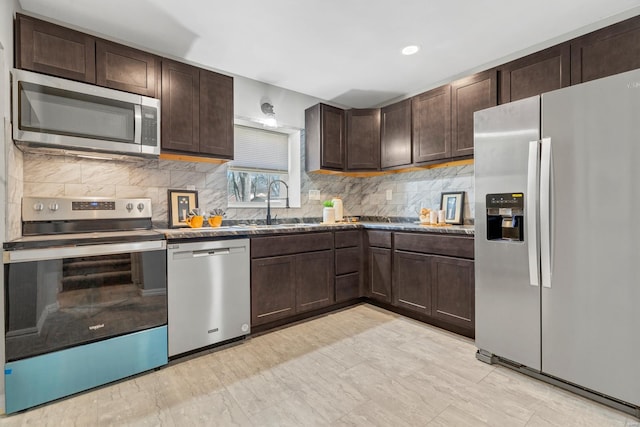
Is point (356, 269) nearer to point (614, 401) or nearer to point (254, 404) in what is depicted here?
point (254, 404)

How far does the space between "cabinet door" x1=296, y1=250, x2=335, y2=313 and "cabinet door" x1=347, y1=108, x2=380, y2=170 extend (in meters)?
1.25

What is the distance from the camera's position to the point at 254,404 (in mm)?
1681

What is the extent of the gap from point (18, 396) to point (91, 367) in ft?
1.04

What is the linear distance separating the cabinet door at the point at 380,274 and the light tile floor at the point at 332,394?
76 cm

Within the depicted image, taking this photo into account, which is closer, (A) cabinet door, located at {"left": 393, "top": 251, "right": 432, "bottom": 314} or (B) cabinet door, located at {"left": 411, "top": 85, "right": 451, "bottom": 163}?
(A) cabinet door, located at {"left": 393, "top": 251, "right": 432, "bottom": 314}

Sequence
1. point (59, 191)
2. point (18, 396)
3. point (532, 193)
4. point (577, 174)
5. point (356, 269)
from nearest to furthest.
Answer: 1. point (18, 396)
2. point (577, 174)
3. point (532, 193)
4. point (59, 191)
5. point (356, 269)

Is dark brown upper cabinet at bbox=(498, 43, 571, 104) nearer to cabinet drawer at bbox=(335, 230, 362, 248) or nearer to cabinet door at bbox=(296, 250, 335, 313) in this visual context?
cabinet drawer at bbox=(335, 230, 362, 248)

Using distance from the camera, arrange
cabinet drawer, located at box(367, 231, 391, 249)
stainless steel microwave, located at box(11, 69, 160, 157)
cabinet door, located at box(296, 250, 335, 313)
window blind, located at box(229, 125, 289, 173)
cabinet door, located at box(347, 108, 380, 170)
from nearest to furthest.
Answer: stainless steel microwave, located at box(11, 69, 160, 157), cabinet door, located at box(296, 250, 335, 313), cabinet drawer, located at box(367, 231, 391, 249), window blind, located at box(229, 125, 289, 173), cabinet door, located at box(347, 108, 380, 170)

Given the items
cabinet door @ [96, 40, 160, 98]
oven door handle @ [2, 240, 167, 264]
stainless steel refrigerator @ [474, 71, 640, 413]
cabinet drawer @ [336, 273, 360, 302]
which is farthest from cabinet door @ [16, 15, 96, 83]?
stainless steel refrigerator @ [474, 71, 640, 413]

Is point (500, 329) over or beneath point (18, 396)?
over

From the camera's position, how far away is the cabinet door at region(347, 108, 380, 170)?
364 centimetres

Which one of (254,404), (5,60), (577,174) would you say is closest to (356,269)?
(254,404)

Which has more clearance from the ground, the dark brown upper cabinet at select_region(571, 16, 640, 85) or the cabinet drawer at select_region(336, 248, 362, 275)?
the dark brown upper cabinet at select_region(571, 16, 640, 85)

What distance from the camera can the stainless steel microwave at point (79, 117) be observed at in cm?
179
